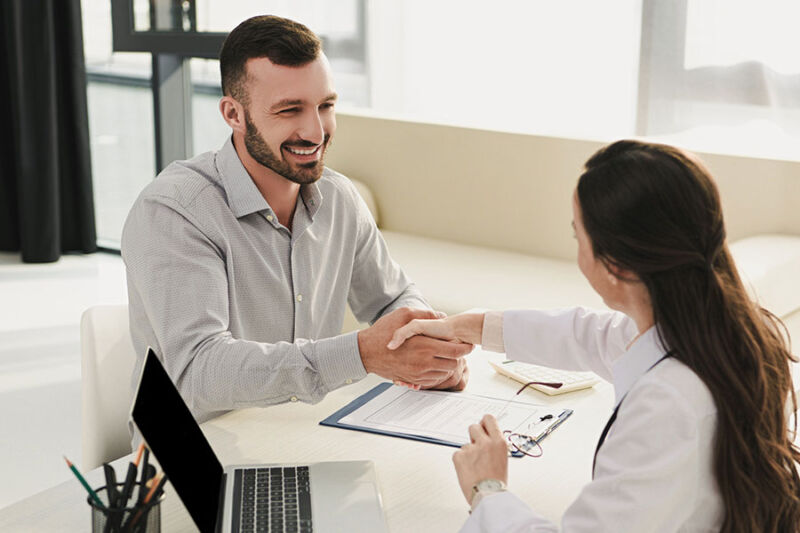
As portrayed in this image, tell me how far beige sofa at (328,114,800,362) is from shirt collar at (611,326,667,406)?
60.0 inches

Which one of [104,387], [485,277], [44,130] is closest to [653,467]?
[104,387]

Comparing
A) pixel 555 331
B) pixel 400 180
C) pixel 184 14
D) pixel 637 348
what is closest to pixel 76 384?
A: pixel 400 180

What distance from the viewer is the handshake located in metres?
1.53

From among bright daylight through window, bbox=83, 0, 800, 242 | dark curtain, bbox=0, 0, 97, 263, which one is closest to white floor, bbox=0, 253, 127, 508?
dark curtain, bbox=0, 0, 97, 263

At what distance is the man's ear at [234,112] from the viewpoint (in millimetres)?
1763

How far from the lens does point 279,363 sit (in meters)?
1.48

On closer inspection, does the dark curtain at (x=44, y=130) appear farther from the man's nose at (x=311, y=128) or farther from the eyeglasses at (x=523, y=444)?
the eyeglasses at (x=523, y=444)

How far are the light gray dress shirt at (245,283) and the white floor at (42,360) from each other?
1.24 meters

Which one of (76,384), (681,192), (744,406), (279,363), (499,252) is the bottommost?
(76,384)

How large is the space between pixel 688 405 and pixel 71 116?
14.6 feet

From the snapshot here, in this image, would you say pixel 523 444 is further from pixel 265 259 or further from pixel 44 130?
pixel 44 130

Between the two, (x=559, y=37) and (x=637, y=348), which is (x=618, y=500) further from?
(x=559, y=37)

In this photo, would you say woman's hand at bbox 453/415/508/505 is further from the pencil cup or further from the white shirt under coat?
the pencil cup

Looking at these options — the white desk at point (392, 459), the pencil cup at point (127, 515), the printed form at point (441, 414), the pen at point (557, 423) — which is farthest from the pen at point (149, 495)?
the pen at point (557, 423)
